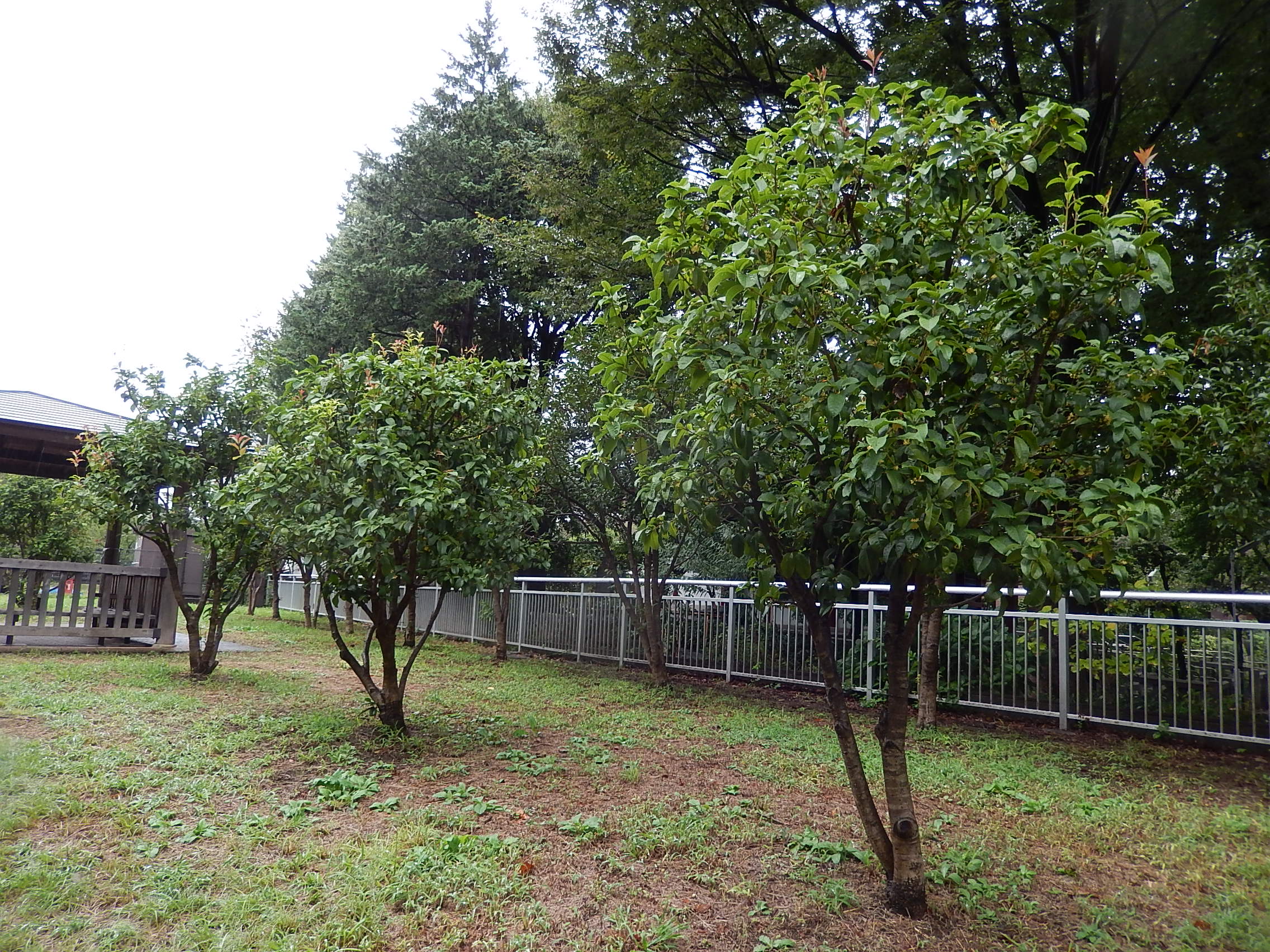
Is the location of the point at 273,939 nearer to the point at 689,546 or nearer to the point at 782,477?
the point at 782,477

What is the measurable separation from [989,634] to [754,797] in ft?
11.7

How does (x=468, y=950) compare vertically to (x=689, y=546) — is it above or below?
below

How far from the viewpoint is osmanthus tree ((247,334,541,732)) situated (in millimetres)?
4965

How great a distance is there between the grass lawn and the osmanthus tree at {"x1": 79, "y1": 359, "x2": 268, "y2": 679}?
5.56 feet

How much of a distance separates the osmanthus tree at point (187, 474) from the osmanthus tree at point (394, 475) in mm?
2588

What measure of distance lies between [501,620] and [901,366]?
1024 cm

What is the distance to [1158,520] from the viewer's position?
239 centimetres

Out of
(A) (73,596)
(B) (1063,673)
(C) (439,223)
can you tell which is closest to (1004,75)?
(B) (1063,673)

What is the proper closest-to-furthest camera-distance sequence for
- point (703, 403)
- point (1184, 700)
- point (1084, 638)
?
point (703, 403)
point (1184, 700)
point (1084, 638)

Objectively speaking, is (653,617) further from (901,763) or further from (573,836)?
(901,763)

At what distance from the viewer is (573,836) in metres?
3.72

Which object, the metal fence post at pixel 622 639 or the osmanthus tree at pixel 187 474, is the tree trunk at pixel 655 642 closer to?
the metal fence post at pixel 622 639

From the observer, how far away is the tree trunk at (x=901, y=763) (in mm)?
3021

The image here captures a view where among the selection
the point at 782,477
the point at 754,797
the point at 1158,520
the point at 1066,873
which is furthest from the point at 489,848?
the point at 1158,520
